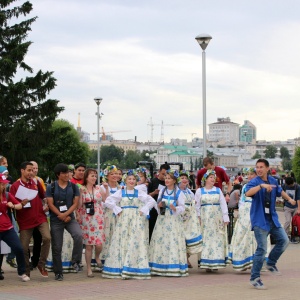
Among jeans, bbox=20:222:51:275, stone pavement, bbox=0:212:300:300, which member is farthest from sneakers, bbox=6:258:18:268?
jeans, bbox=20:222:51:275

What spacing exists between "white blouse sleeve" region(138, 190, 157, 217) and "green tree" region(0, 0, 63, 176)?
83.9 ft

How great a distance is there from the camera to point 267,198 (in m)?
10.9

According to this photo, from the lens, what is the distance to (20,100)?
37.9 m

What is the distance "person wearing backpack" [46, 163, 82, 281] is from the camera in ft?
38.7

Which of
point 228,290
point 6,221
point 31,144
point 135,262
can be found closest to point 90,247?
point 135,262

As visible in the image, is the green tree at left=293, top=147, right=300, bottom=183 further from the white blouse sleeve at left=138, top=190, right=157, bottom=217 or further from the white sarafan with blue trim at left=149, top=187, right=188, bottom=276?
the white blouse sleeve at left=138, top=190, right=157, bottom=217

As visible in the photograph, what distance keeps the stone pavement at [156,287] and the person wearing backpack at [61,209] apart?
1.91 ft

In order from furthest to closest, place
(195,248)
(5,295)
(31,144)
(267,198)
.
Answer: (31,144), (195,248), (267,198), (5,295)

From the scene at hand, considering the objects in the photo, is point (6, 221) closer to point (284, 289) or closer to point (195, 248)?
point (195, 248)

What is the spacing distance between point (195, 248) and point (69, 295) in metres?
3.30

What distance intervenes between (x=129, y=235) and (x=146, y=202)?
0.61 metres

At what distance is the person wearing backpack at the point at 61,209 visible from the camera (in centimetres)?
1180

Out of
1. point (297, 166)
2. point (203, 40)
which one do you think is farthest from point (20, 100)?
point (297, 166)

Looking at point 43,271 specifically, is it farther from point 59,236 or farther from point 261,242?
point 261,242
